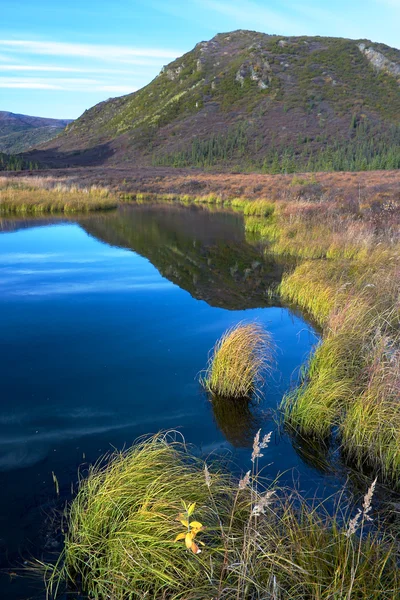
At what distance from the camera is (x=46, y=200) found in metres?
24.8

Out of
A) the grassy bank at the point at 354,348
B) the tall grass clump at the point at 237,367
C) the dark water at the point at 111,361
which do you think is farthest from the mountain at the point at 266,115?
the tall grass clump at the point at 237,367

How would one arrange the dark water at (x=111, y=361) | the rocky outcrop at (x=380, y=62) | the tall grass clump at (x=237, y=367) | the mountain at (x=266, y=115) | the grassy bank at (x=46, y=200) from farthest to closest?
the rocky outcrop at (x=380, y=62) < the mountain at (x=266, y=115) < the grassy bank at (x=46, y=200) < the tall grass clump at (x=237, y=367) < the dark water at (x=111, y=361)

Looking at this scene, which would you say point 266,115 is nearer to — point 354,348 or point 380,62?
point 380,62

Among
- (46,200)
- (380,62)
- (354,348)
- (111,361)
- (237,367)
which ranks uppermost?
(380,62)

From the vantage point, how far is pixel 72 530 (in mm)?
3406

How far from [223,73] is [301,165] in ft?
179

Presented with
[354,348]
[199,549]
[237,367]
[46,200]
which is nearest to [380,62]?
[46,200]

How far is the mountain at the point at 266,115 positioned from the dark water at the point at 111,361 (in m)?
39.1

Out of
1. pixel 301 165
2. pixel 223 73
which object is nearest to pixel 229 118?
pixel 223 73

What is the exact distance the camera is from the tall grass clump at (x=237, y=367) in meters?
5.81

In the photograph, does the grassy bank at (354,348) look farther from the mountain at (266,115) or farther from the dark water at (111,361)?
the mountain at (266,115)

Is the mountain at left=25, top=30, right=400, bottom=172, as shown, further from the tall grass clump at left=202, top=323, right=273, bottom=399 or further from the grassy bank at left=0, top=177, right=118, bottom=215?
the tall grass clump at left=202, top=323, right=273, bottom=399

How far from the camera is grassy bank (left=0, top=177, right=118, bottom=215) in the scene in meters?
Result: 23.9

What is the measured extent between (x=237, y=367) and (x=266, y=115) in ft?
253
